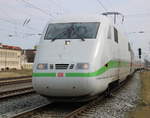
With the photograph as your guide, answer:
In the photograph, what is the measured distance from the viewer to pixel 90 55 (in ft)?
30.3

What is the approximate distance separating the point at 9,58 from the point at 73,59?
7331cm

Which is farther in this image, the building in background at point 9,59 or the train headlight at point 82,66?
the building in background at point 9,59

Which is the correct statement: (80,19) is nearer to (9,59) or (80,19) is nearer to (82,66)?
(82,66)

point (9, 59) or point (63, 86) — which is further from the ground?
point (9, 59)

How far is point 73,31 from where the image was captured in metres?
10.2

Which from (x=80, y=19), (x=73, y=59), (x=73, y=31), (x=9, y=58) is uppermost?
(x=9, y=58)

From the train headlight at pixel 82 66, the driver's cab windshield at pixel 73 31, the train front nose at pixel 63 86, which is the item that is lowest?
the train front nose at pixel 63 86

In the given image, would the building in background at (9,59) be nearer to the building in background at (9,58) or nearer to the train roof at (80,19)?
the building in background at (9,58)

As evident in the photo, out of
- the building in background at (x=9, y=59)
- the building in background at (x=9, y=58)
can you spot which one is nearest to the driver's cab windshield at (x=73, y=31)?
the building in background at (x=9, y=59)

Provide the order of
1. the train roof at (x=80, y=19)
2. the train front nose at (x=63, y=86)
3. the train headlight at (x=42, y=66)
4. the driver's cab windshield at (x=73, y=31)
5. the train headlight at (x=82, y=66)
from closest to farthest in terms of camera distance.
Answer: the train front nose at (x=63, y=86) → the train headlight at (x=82, y=66) → the train headlight at (x=42, y=66) → the driver's cab windshield at (x=73, y=31) → the train roof at (x=80, y=19)

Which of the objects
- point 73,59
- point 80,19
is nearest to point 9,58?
point 80,19

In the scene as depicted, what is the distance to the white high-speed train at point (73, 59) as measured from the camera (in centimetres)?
881

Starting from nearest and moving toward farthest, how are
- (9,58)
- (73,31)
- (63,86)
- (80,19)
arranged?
1. (63,86)
2. (73,31)
3. (80,19)
4. (9,58)

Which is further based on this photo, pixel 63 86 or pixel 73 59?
pixel 73 59
